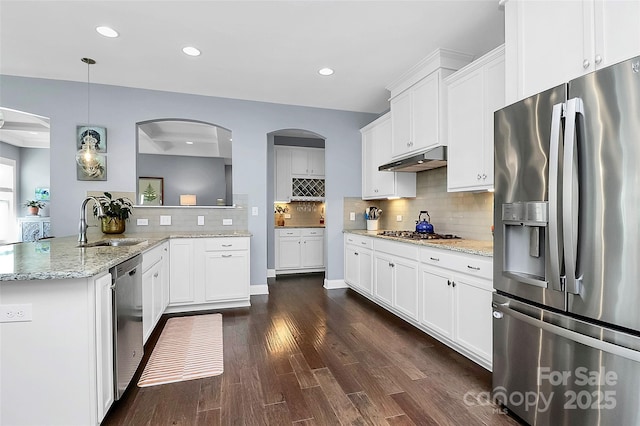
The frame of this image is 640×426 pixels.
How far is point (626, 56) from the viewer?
140 cm

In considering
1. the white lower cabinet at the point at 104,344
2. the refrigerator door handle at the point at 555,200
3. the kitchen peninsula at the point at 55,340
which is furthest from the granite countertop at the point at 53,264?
the refrigerator door handle at the point at 555,200

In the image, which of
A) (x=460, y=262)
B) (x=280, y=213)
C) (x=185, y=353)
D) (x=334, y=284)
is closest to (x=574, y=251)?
(x=460, y=262)

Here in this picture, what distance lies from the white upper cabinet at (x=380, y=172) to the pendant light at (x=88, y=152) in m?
3.41

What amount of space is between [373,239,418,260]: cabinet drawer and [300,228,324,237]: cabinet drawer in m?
2.30

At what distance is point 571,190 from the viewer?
138cm

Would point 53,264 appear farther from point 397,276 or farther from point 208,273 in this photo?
point 397,276

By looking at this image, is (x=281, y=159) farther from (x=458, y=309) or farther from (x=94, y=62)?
(x=458, y=309)

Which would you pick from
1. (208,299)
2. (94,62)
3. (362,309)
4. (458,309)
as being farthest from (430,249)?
(94,62)

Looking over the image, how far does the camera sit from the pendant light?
11.0 feet

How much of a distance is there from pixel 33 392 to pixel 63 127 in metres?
3.40

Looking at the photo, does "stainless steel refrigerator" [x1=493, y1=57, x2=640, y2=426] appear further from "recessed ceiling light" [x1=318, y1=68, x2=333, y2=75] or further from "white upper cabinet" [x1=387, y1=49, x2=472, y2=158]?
"recessed ceiling light" [x1=318, y1=68, x2=333, y2=75]

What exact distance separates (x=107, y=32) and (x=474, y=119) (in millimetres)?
3203

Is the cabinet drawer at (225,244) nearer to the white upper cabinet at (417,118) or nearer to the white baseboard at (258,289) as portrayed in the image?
the white baseboard at (258,289)

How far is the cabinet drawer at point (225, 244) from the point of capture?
11.7ft
